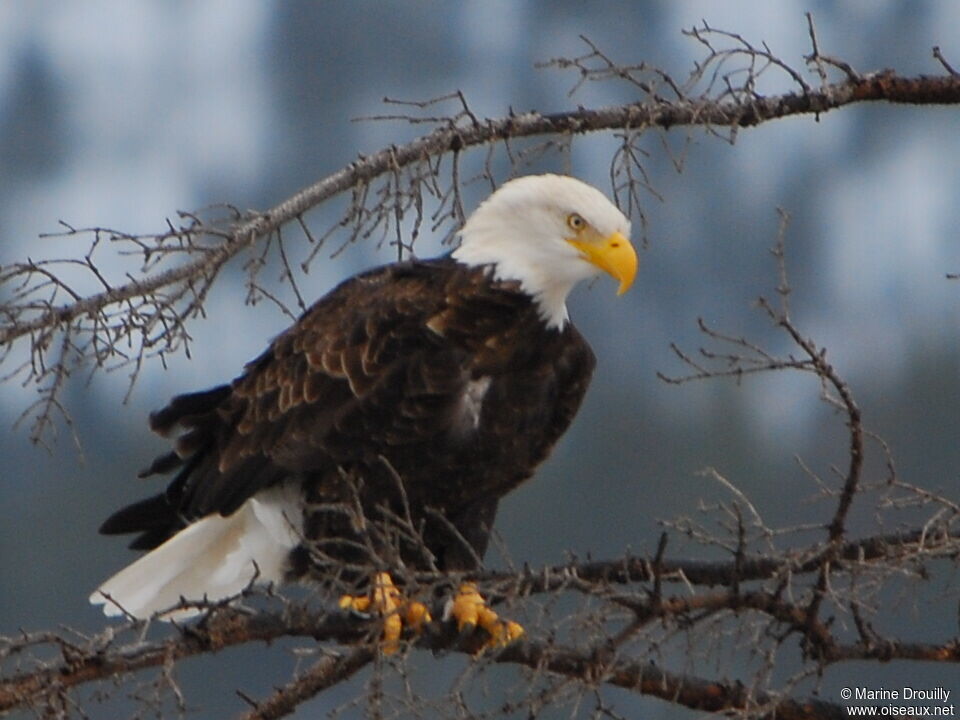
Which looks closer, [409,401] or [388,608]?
[388,608]

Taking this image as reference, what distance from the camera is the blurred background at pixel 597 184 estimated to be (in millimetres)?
20406

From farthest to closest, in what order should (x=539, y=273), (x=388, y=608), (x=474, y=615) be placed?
(x=539, y=273) < (x=474, y=615) < (x=388, y=608)

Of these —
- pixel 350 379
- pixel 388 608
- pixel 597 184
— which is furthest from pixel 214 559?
pixel 597 184

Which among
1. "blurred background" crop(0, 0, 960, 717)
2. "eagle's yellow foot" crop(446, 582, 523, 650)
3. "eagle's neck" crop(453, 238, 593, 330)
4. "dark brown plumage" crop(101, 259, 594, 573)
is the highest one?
"blurred background" crop(0, 0, 960, 717)

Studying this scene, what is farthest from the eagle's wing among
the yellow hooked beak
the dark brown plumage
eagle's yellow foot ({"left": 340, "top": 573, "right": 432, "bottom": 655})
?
eagle's yellow foot ({"left": 340, "top": 573, "right": 432, "bottom": 655})

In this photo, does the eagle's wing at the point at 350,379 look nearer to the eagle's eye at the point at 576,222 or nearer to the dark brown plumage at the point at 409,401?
the dark brown plumage at the point at 409,401

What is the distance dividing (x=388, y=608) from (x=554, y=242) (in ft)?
3.68

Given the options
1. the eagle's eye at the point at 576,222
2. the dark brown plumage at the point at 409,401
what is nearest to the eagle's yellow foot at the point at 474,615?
the dark brown plumage at the point at 409,401

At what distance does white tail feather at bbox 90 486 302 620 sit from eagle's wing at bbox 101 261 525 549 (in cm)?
10

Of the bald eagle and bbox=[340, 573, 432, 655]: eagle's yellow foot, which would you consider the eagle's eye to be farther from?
bbox=[340, 573, 432, 655]: eagle's yellow foot

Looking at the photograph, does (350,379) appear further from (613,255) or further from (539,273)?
(613,255)

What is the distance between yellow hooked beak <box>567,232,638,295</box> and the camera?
486 cm

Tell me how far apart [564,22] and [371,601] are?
42.4 m

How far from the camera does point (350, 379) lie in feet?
16.0
